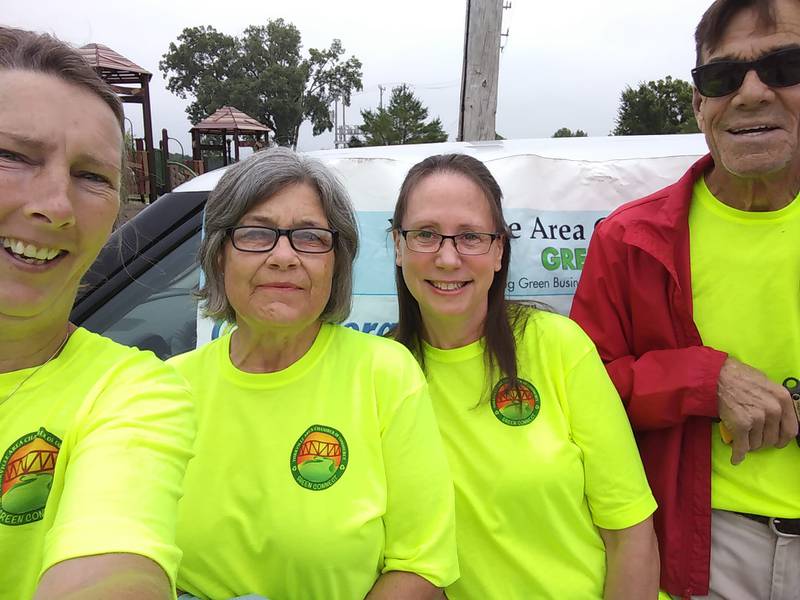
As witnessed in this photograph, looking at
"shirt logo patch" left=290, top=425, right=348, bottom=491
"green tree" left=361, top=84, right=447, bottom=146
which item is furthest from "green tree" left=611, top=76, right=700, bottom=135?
"shirt logo patch" left=290, top=425, right=348, bottom=491

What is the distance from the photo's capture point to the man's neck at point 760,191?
1.83 metres

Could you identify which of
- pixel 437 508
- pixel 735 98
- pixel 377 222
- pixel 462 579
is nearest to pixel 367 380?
pixel 437 508

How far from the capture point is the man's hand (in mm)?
1682

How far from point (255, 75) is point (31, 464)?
52.4 m

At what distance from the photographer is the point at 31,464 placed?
3.64 ft

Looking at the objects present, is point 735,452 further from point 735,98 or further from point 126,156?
point 126,156

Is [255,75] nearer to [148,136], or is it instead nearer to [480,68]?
[148,136]

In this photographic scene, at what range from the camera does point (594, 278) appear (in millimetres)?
1993

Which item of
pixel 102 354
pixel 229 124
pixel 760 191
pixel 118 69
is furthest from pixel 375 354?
pixel 229 124

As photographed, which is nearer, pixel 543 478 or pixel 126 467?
pixel 126 467

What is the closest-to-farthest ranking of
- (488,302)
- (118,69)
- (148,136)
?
(488,302) < (118,69) < (148,136)

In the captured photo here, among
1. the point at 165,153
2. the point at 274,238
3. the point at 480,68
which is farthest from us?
the point at 165,153

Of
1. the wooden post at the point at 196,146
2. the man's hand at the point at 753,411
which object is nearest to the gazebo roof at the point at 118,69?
the man's hand at the point at 753,411

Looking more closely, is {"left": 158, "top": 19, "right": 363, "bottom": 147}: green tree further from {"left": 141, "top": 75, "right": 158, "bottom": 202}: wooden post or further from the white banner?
the white banner
